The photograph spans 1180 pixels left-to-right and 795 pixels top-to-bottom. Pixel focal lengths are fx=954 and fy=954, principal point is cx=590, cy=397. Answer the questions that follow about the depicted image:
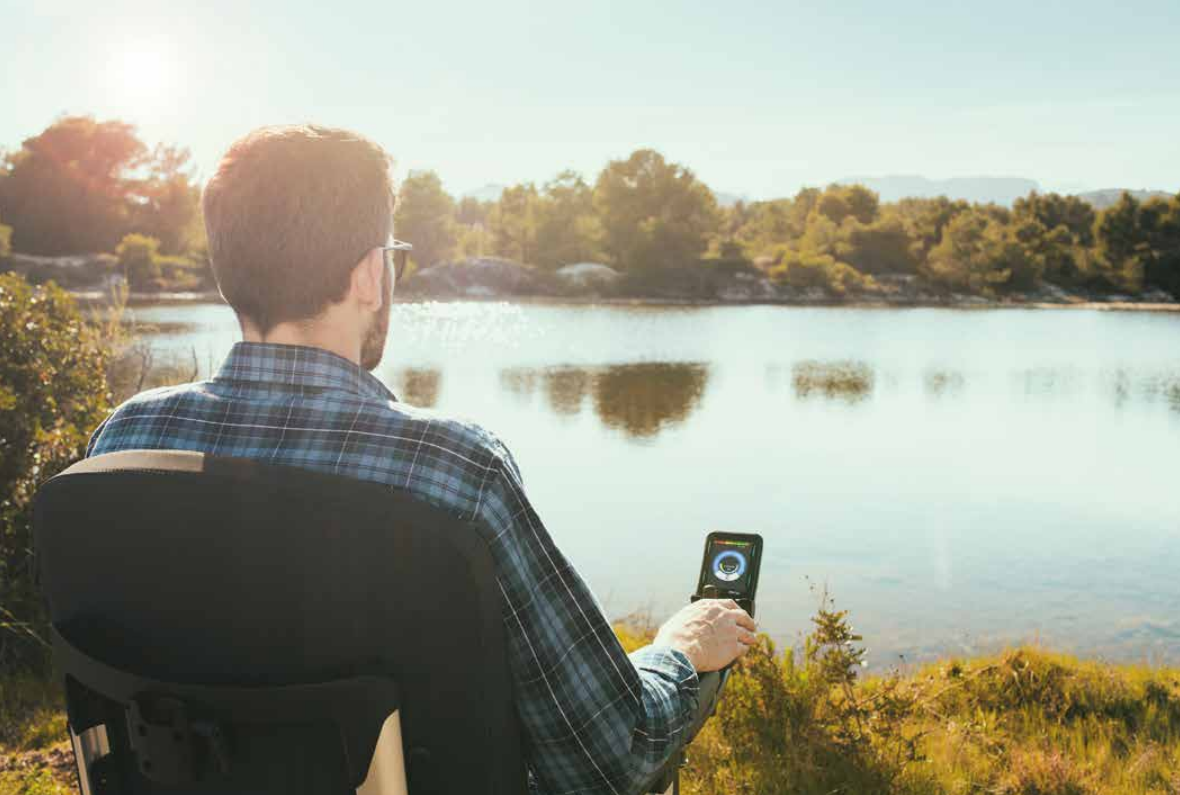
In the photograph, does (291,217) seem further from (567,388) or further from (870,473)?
(567,388)

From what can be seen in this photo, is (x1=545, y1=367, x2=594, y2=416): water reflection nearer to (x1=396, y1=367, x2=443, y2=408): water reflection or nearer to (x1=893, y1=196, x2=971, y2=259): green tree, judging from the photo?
(x1=396, y1=367, x2=443, y2=408): water reflection

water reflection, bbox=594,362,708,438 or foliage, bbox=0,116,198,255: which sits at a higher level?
foliage, bbox=0,116,198,255

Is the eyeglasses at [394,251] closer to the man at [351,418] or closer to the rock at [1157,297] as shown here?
the man at [351,418]

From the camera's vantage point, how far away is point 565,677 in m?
1.29

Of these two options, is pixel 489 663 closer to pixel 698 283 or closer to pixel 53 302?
pixel 53 302

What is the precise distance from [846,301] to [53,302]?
2183 inches

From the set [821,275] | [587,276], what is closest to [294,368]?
[587,276]

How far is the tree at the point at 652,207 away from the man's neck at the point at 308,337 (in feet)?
212

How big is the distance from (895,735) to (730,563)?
158cm

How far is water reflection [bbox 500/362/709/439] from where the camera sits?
13320 mm

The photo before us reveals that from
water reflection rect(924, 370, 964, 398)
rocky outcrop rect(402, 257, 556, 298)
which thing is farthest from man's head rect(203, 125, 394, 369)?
rocky outcrop rect(402, 257, 556, 298)

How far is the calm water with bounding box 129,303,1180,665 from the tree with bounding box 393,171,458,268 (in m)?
46.7

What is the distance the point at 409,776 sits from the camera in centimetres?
113

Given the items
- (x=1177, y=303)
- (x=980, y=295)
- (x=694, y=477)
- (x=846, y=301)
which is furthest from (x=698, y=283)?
(x=694, y=477)
